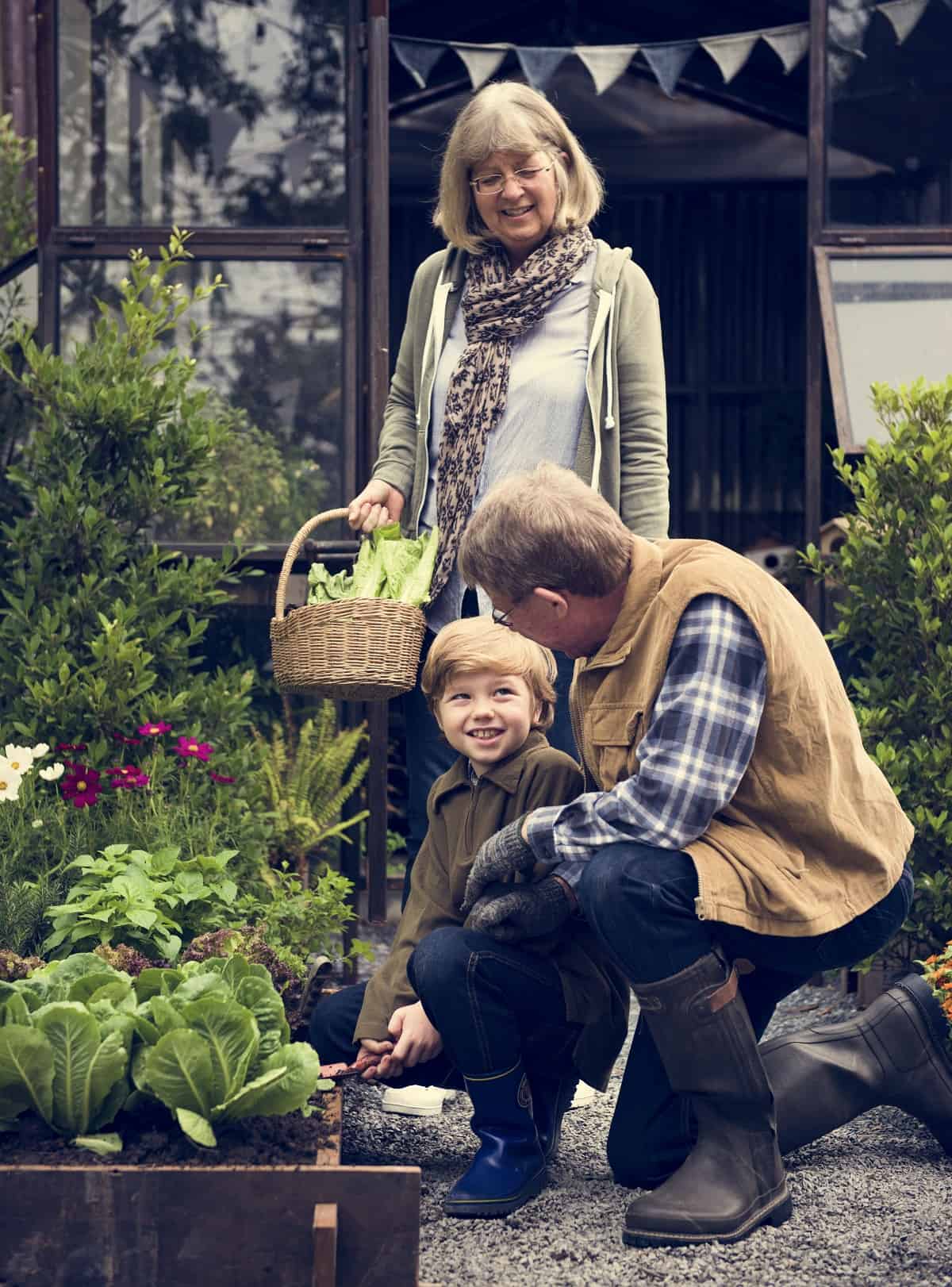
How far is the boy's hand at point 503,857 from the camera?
9.87 ft

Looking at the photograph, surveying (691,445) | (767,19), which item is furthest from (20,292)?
(691,445)

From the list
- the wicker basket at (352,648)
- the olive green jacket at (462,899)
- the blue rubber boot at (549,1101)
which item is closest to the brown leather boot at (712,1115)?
the olive green jacket at (462,899)

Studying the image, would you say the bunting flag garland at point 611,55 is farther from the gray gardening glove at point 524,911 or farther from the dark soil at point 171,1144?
the dark soil at point 171,1144

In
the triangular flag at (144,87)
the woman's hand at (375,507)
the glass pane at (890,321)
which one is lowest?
the woman's hand at (375,507)

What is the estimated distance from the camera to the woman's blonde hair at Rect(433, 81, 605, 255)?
3.70 m

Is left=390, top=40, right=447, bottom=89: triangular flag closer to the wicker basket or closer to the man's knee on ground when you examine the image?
the wicker basket

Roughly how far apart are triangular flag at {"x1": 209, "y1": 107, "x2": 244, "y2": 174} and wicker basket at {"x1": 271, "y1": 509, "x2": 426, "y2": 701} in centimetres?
228

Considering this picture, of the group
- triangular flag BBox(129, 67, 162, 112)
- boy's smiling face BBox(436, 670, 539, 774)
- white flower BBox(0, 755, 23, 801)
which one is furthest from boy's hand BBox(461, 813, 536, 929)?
triangular flag BBox(129, 67, 162, 112)

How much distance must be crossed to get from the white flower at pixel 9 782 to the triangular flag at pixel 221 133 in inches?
94.3

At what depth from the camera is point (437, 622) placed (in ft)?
12.9

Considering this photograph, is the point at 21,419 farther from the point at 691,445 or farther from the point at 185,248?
the point at 691,445

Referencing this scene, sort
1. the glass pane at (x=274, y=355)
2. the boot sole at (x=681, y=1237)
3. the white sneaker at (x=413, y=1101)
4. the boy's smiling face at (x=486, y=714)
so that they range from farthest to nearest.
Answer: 1. the glass pane at (x=274, y=355)
2. the white sneaker at (x=413, y=1101)
3. the boy's smiling face at (x=486, y=714)
4. the boot sole at (x=681, y=1237)

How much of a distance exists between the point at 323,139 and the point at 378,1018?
10.8 ft

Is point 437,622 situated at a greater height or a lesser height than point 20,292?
lesser
